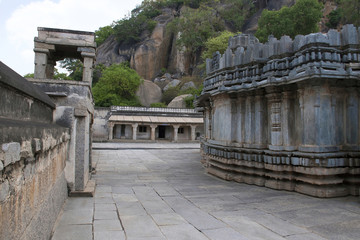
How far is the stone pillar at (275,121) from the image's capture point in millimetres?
6734

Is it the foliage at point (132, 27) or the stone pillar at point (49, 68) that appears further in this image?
the foliage at point (132, 27)

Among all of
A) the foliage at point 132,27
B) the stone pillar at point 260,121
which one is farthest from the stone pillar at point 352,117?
the foliage at point 132,27

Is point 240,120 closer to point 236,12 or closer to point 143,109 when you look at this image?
point 143,109

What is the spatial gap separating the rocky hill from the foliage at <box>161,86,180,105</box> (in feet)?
17.4

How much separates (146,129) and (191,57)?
20.1 meters

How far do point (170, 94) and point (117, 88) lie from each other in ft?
26.3

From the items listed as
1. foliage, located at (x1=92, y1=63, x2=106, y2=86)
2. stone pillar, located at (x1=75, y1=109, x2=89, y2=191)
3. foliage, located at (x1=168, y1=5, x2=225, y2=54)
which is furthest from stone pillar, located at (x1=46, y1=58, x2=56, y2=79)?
foliage, located at (x1=168, y1=5, x2=225, y2=54)

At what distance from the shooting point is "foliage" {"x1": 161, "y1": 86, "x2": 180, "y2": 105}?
37.8m

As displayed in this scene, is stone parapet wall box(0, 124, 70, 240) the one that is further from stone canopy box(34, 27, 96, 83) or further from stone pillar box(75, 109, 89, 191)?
stone canopy box(34, 27, 96, 83)

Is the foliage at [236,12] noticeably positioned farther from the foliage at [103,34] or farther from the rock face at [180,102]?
the foliage at [103,34]

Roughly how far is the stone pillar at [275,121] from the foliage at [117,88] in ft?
89.4

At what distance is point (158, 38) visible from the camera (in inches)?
1724

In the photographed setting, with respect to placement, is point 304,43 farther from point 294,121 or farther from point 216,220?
point 216,220

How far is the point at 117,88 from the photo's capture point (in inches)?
1335
